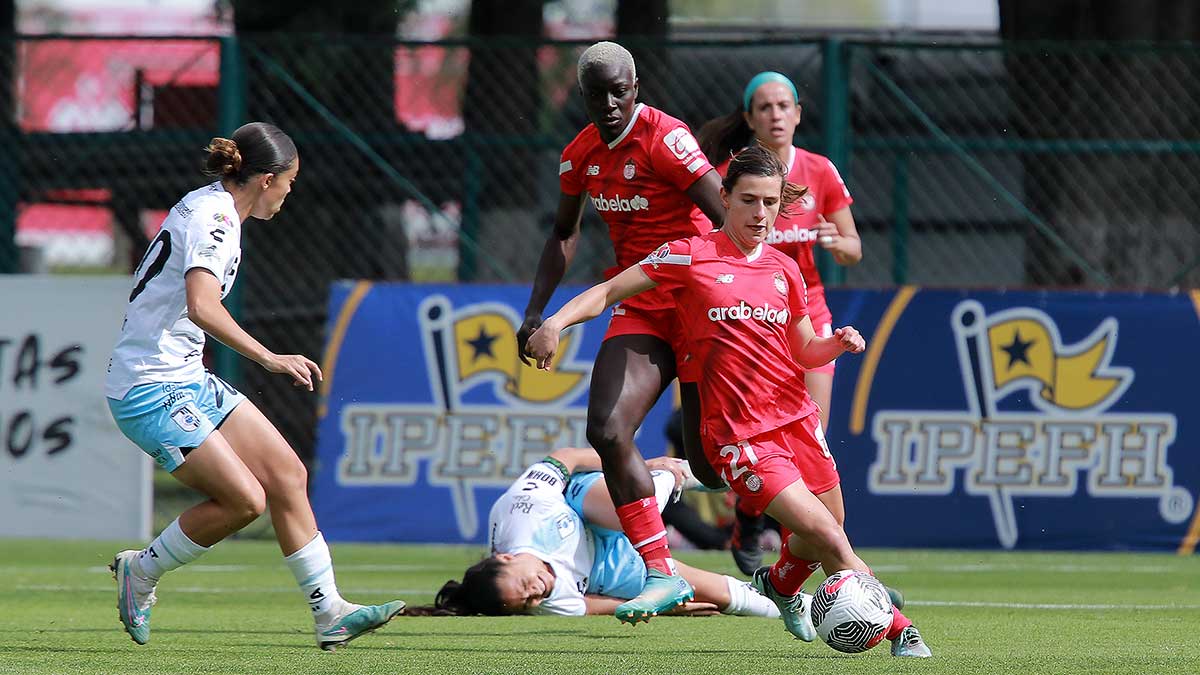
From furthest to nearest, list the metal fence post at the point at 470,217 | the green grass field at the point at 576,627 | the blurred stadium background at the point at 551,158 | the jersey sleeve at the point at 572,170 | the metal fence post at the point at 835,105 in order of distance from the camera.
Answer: the metal fence post at the point at 470,217, the metal fence post at the point at 835,105, the blurred stadium background at the point at 551,158, the jersey sleeve at the point at 572,170, the green grass field at the point at 576,627

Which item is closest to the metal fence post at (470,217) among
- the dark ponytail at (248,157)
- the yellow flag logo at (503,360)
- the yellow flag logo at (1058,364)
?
the yellow flag logo at (503,360)

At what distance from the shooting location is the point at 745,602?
301 inches

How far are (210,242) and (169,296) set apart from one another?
0.27 metres

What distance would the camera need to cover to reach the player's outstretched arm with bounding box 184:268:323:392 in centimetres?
605

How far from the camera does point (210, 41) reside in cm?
1193

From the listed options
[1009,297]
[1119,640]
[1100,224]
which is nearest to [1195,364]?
[1009,297]

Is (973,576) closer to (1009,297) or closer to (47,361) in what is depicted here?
(1009,297)

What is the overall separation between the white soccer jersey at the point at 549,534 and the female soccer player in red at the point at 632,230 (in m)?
0.75

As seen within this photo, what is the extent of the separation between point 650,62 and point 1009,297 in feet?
12.1

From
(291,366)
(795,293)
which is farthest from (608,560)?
(291,366)

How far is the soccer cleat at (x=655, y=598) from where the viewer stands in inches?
243

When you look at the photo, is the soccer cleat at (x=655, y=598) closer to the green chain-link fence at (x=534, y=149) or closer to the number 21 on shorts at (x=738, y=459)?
the number 21 on shorts at (x=738, y=459)

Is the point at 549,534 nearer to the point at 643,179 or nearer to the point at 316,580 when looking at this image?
the point at 316,580

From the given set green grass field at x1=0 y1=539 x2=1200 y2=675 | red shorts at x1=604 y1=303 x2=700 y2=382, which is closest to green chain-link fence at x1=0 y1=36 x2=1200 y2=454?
green grass field at x1=0 y1=539 x2=1200 y2=675
